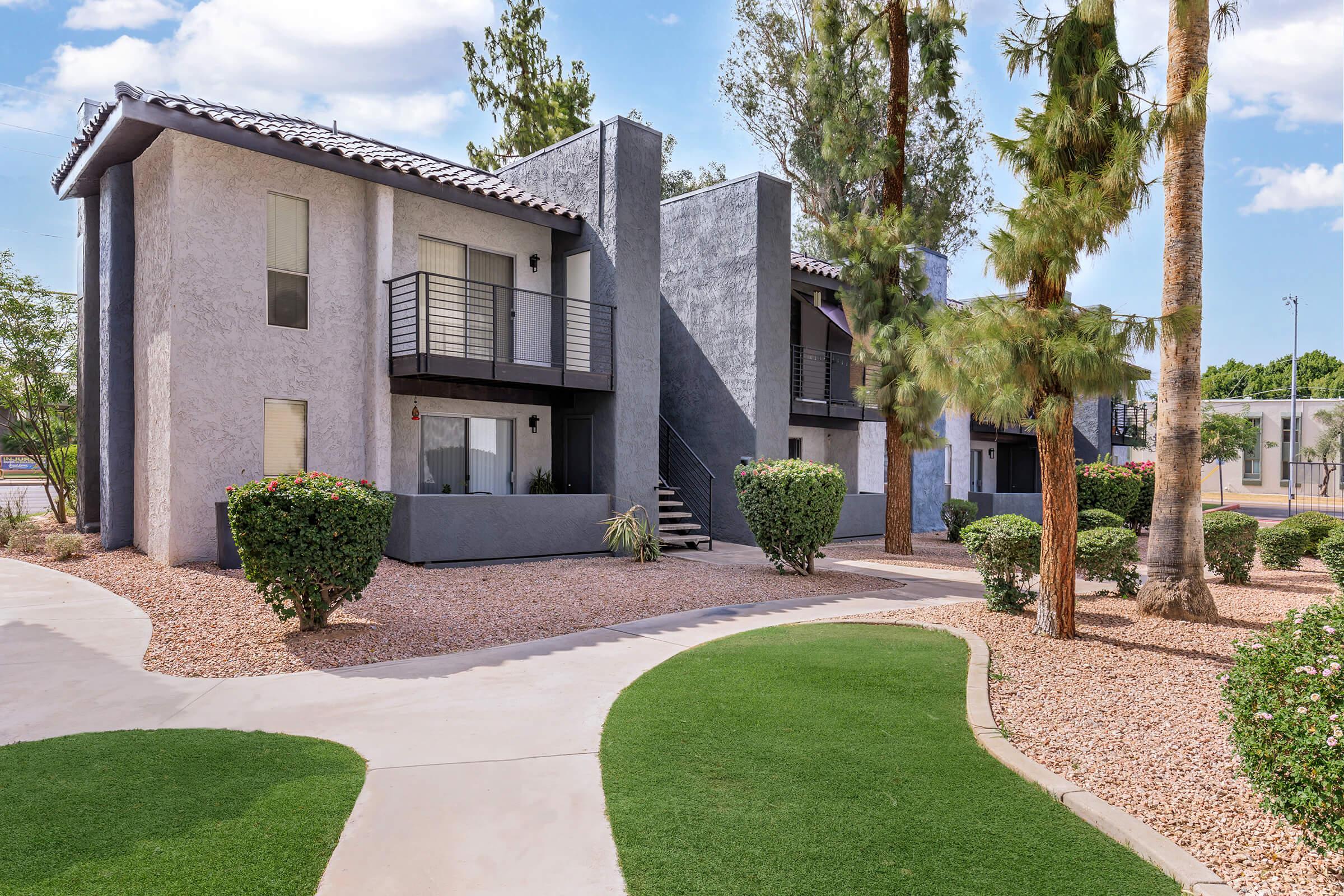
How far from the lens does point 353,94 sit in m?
25.0

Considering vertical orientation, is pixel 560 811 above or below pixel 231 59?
below

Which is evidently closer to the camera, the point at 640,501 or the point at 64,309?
the point at 640,501

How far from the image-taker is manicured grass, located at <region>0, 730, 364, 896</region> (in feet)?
11.0

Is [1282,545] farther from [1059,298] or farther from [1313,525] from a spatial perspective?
[1059,298]

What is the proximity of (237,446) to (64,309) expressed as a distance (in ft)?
26.0

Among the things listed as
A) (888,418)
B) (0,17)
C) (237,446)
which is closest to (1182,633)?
(888,418)

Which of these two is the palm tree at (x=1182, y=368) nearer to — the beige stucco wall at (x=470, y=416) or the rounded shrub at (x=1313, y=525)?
the rounded shrub at (x=1313, y=525)

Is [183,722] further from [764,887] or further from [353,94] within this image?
[353,94]

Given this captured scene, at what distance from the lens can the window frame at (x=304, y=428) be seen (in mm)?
12281

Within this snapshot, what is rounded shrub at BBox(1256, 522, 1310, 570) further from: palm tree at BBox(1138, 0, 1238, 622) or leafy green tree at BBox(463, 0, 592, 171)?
leafy green tree at BBox(463, 0, 592, 171)

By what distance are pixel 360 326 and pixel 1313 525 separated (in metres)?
15.9

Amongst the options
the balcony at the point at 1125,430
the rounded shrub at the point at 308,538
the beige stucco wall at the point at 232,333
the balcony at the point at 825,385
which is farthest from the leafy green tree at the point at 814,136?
the rounded shrub at the point at 308,538

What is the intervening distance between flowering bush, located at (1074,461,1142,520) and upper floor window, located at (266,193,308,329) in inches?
719

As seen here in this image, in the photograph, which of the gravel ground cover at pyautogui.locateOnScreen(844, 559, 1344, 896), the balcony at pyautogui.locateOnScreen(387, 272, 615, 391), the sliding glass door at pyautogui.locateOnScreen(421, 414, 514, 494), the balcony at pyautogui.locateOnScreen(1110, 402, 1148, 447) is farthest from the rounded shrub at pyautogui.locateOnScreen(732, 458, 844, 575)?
the balcony at pyautogui.locateOnScreen(1110, 402, 1148, 447)
